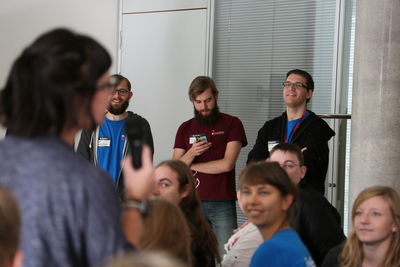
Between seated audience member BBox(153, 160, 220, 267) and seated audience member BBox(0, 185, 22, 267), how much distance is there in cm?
168

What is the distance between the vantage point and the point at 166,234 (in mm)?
2230

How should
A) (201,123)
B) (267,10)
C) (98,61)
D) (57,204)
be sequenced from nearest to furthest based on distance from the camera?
(57,204), (98,61), (201,123), (267,10)

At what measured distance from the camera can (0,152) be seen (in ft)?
5.48

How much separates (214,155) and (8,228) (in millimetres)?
3891

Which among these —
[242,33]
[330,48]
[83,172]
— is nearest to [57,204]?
[83,172]

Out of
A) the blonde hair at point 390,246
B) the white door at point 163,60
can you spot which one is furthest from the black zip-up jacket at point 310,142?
the white door at point 163,60

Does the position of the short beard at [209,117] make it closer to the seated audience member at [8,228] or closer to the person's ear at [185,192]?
the person's ear at [185,192]

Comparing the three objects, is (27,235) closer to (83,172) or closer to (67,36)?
(83,172)

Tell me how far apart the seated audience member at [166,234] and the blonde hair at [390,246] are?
3.57ft

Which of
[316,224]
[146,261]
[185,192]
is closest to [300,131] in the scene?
[316,224]

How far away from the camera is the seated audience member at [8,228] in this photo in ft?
4.71

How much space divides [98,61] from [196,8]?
224 inches

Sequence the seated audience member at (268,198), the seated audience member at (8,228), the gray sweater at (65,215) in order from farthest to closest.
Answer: the seated audience member at (268,198)
the gray sweater at (65,215)
the seated audience member at (8,228)

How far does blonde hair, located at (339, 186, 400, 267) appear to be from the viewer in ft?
10.1
